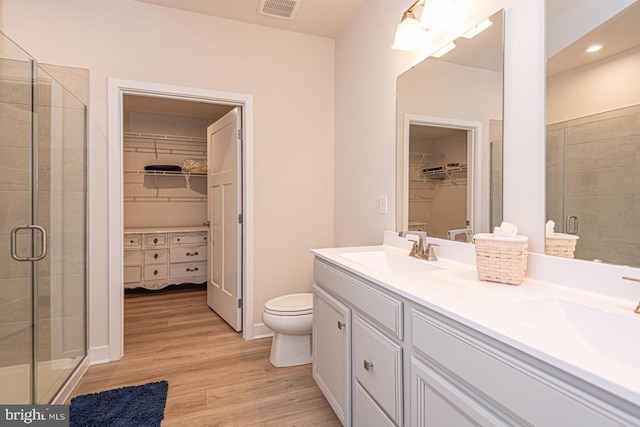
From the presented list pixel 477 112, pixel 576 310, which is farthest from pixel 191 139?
pixel 576 310

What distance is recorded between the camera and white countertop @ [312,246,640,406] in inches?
22.4

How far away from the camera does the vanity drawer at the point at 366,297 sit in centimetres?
114

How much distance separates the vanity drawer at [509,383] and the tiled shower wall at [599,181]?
58cm

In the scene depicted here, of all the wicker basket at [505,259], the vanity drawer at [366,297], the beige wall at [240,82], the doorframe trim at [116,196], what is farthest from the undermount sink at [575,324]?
the doorframe trim at [116,196]

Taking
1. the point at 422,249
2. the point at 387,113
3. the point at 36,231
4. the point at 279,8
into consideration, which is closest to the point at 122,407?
the point at 36,231

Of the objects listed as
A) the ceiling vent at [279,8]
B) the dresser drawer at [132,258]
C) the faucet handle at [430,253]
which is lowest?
the dresser drawer at [132,258]

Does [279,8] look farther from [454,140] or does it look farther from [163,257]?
[163,257]

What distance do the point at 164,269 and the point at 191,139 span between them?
1943mm

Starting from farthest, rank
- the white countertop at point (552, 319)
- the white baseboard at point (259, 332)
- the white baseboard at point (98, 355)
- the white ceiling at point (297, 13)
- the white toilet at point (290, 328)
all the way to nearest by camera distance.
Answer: the white baseboard at point (259, 332) → the white ceiling at point (297, 13) → the white baseboard at point (98, 355) → the white toilet at point (290, 328) → the white countertop at point (552, 319)

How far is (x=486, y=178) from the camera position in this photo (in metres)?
1.46

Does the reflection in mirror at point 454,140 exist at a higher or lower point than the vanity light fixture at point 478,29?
lower

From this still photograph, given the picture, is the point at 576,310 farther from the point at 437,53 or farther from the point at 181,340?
the point at 181,340

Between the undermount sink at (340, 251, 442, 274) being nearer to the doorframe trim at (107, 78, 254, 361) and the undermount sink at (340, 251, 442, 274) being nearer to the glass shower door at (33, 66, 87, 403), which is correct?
the doorframe trim at (107, 78, 254, 361)

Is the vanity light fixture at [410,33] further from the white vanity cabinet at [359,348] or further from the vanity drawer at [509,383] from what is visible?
the vanity drawer at [509,383]
